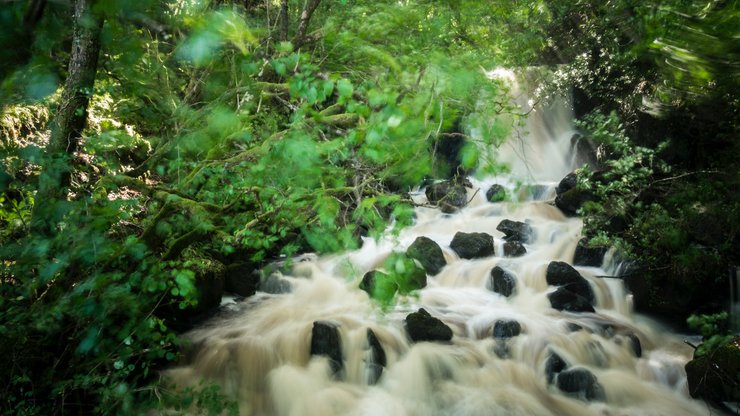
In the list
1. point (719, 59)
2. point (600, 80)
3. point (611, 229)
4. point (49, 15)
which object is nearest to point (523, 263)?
point (611, 229)

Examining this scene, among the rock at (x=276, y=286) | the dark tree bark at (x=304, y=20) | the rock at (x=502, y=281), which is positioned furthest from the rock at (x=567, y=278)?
the dark tree bark at (x=304, y=20)

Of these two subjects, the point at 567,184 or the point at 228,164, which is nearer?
the point at 228,164

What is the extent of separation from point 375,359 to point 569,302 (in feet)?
12.3

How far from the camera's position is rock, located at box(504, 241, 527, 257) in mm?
8711

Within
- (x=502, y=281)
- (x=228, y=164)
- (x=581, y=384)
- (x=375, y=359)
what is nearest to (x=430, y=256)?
(x=502, y=281)

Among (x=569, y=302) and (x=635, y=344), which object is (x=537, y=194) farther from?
(x=635, y=344)

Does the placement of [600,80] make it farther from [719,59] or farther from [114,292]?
[114,292]

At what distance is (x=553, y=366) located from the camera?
5.46 metres

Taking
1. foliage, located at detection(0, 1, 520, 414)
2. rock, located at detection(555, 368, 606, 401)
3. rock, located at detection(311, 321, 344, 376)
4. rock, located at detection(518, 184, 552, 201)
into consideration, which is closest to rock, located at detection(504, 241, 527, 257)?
rock, located at detection(518, 184, 552, 201)

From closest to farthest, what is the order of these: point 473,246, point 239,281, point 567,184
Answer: point 239,281
point 473,246
point 567,184

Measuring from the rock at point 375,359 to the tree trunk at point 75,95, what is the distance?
396 centimetres

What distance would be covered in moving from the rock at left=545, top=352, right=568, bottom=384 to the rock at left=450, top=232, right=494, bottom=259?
3.27 m

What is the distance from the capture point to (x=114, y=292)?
270 centimetres

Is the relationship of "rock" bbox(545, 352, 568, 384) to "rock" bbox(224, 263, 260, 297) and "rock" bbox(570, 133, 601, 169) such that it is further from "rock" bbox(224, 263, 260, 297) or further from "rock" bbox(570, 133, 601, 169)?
"rock" bbox(570, 133, 601, 169)
